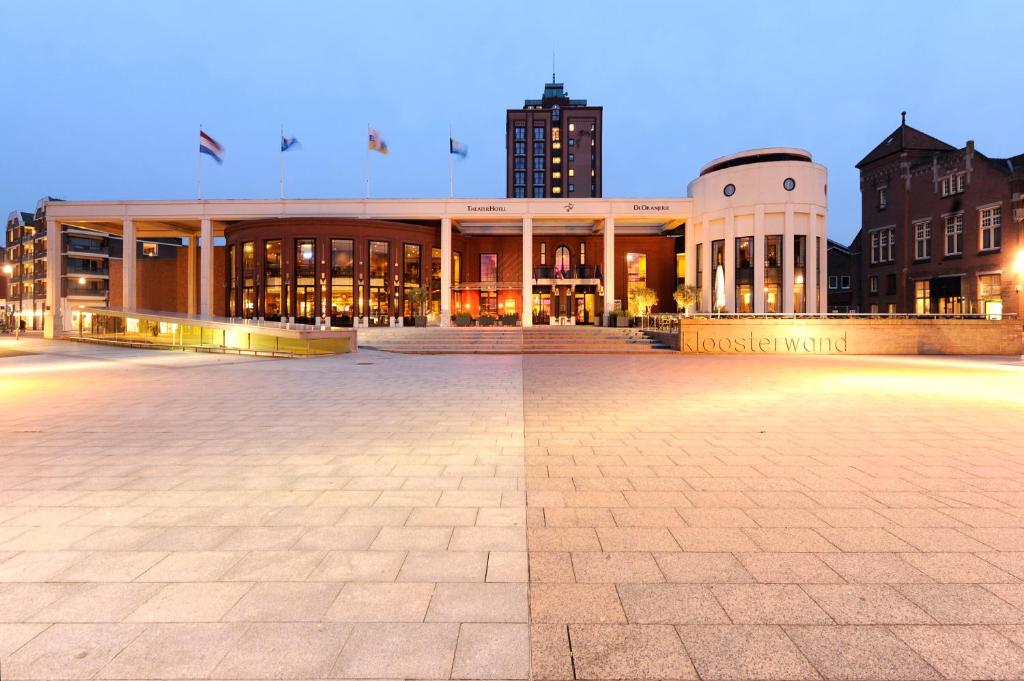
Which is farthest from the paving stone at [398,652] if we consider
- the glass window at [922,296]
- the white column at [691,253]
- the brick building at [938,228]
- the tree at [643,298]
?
the glass window at [922,296]

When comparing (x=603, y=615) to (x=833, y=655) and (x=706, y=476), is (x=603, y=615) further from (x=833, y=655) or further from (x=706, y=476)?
(x=706, y=476)

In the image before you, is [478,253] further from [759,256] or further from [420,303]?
[759,256]

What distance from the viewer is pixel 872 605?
3373 mm

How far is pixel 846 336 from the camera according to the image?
28.9 metres

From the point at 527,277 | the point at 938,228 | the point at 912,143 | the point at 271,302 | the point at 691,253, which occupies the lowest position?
the point at 271,302

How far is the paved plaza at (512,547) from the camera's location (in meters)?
2.88

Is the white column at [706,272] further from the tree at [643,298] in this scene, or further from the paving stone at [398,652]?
the paving stone at [398,652]

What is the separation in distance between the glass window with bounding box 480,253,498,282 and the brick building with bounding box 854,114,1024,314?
34.8m

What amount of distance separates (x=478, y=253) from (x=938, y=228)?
38338 mm

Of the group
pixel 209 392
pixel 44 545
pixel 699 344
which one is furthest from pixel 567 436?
pixel 699 344

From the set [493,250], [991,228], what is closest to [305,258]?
[493,250]

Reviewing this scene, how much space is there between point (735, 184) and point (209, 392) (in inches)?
1528

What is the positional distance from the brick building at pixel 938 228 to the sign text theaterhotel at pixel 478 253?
881 cm

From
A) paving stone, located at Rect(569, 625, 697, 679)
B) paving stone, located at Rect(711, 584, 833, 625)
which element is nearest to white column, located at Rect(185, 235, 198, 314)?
paving stone, located at Rect(569, 625, 697, 679)
